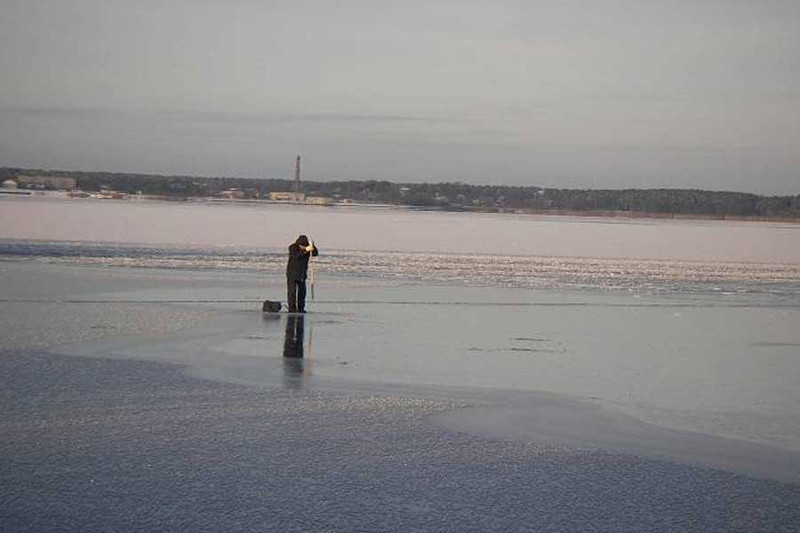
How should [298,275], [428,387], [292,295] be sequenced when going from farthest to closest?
1. [292,295]
2. [298,275]
3. [428,387]

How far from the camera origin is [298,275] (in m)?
16.7

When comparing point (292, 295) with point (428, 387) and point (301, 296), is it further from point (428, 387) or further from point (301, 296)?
point (428, 387)

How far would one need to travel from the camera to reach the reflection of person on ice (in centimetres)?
1672

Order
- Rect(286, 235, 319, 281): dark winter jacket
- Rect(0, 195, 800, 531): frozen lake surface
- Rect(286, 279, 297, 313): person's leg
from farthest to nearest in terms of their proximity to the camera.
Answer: Rect(286, 279, 297, 313): person's leg → Rect(286, 235, 319, 281): dark winter jacket → Rect(0, 195, 800, 531): frozen lake surface

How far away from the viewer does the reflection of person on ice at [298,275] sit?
16.7 meters

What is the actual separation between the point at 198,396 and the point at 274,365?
203 cm

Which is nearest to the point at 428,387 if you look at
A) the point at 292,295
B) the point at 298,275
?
the point at 298,275

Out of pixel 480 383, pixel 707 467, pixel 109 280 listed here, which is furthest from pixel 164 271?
pixel 707 467

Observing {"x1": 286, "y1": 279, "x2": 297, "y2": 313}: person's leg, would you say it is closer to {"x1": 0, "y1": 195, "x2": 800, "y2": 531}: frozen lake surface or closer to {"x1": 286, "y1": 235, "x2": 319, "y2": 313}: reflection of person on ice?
{"x1": 286, "y1": 235, "x2": 319, "y2": 313}: reflection of person on ice

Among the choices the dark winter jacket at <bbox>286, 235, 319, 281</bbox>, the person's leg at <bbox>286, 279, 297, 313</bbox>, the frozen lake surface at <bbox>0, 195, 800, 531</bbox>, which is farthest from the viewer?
the person's leg at <bbox>286, 279, 297, 313</bbox>

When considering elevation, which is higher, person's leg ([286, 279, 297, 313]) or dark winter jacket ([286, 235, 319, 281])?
dark winter jacket ([286, 235, 319, 281])

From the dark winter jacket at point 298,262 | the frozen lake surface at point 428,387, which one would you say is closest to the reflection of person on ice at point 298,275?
the dark winter jacket at point 298,262

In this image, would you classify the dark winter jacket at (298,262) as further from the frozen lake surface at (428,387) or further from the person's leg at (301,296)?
the frozen lake surface at (428,387)

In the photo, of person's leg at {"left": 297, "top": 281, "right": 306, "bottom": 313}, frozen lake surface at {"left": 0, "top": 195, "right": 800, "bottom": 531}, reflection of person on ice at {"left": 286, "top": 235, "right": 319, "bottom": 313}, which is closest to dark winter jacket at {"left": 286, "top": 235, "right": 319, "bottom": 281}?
reflection of person on ice at {"left": 286, "top": 235, "right": 319, "bottom": 313}
